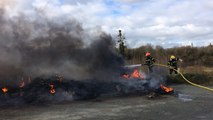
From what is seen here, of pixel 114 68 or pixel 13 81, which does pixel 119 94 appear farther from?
pixel 13 81

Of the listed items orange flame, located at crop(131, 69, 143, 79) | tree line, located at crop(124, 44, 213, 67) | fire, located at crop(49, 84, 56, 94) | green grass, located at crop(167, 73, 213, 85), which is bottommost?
green grass, located at crop(167, 73, 213, 85)

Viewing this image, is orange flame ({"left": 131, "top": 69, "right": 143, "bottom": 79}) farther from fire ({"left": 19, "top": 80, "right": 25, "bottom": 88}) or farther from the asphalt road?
fire ({"left": 19, "top": 80, "right": 25, "bottom": 88})

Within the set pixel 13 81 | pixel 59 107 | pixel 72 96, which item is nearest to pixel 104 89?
pixel 72 96

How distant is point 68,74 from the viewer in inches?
723

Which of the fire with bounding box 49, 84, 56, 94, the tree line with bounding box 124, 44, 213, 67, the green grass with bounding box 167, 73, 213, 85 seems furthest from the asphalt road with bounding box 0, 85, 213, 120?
the tree line with bounding box 124, 44, 213, 67

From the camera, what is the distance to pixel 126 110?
546 inches

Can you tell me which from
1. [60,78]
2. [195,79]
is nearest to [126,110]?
[60,78]

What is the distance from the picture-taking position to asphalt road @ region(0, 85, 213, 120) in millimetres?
12680

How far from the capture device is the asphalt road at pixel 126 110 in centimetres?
1268

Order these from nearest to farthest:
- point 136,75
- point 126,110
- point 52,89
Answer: point 126,110
point 52,89
point 136,75

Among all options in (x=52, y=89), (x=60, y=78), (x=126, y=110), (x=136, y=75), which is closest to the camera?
(x=126, y=110)

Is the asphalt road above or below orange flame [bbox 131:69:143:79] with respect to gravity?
below

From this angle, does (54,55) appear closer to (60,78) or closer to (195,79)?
(60,78)

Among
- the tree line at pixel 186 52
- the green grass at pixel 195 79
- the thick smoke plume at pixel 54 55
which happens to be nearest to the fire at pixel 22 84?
the thick smoke plume at pixel 54 55
